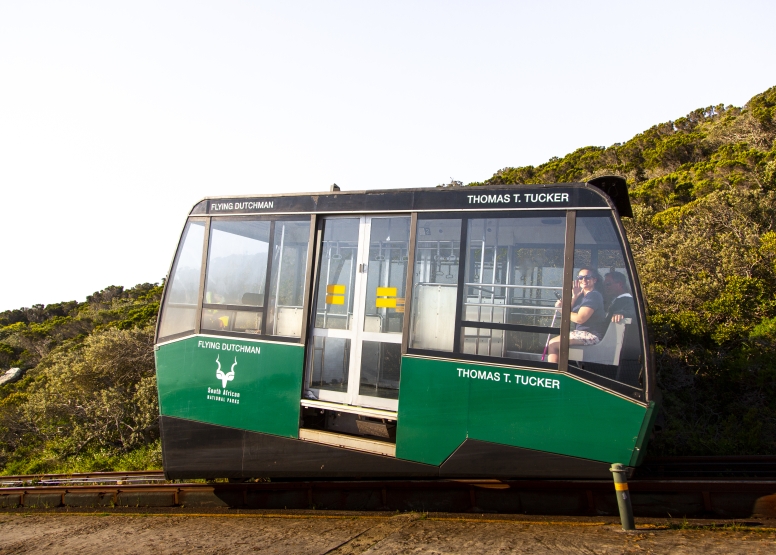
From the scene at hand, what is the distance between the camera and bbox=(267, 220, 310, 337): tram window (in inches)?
270

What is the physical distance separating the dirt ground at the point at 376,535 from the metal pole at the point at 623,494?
10 centimetres

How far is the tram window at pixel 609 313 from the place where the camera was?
527cm

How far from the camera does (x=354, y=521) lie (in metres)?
6.46

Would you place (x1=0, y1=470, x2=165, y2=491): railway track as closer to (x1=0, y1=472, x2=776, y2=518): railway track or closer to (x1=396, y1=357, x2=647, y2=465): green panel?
(x1=0, y1=472, x2=776, y2=518): railway track

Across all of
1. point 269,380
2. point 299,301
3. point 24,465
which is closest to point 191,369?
point 269,380

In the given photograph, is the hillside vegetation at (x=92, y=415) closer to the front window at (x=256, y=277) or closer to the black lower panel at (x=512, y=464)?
the front window at (x=256, y=277)

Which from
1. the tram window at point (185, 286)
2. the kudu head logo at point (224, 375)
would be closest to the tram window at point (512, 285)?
the kudu head logo at point (224, 375)

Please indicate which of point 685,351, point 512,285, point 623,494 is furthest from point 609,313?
point 685,351

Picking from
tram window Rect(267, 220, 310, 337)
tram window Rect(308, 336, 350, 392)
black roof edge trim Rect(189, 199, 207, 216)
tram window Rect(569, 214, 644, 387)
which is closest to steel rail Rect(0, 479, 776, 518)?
tram window Rect(308, 336, 350, 392)

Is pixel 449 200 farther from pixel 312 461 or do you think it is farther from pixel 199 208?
pixel 199 208

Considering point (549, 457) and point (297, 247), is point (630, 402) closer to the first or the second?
point (549, 457)

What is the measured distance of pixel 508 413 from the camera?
5.57m

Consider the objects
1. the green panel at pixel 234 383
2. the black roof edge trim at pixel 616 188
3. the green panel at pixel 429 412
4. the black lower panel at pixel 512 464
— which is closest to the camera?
the black lower panel at pixel 512 464

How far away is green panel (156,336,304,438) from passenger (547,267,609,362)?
310 centimetres
